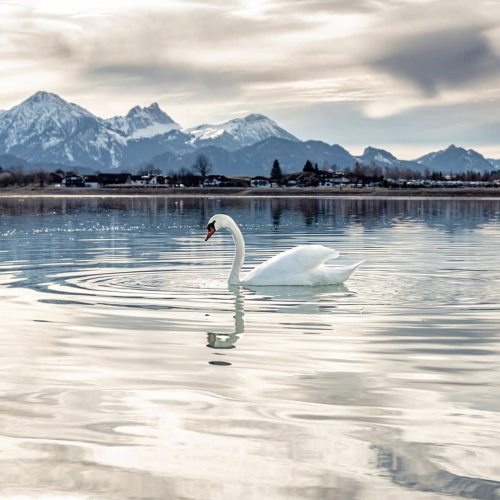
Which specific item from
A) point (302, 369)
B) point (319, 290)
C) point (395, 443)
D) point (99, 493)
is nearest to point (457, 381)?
point (302, 369)

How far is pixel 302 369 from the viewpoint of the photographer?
1175 centimetres

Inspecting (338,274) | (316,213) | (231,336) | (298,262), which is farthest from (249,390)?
(316,213)

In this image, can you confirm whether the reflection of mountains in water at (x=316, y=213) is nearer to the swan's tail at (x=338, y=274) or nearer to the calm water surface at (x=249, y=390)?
the swan's tail at (x=338, y=274)

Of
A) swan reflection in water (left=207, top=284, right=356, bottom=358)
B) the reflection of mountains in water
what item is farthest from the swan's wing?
the reflection of mountains in water

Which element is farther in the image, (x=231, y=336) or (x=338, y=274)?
(x=338, y=274)

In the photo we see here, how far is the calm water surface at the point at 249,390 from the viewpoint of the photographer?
7.54 meters

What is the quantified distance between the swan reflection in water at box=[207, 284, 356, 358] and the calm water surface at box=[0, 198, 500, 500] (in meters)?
0.06

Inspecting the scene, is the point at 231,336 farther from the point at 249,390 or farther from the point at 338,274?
the point at 338,274

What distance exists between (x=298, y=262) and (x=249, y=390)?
9615mm

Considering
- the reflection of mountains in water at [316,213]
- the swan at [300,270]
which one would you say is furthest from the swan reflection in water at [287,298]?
the reflection of mountains in water at [316,213]

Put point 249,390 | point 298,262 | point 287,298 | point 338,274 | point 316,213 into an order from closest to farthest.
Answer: point 249,390 < point 287,298 < point 298,262 < point 338,274 < point 316,213

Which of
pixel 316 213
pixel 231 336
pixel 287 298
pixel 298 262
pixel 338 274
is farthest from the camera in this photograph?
pixel 316 213

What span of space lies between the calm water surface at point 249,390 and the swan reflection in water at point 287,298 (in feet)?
0.19

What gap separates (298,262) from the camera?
20.0 meters
